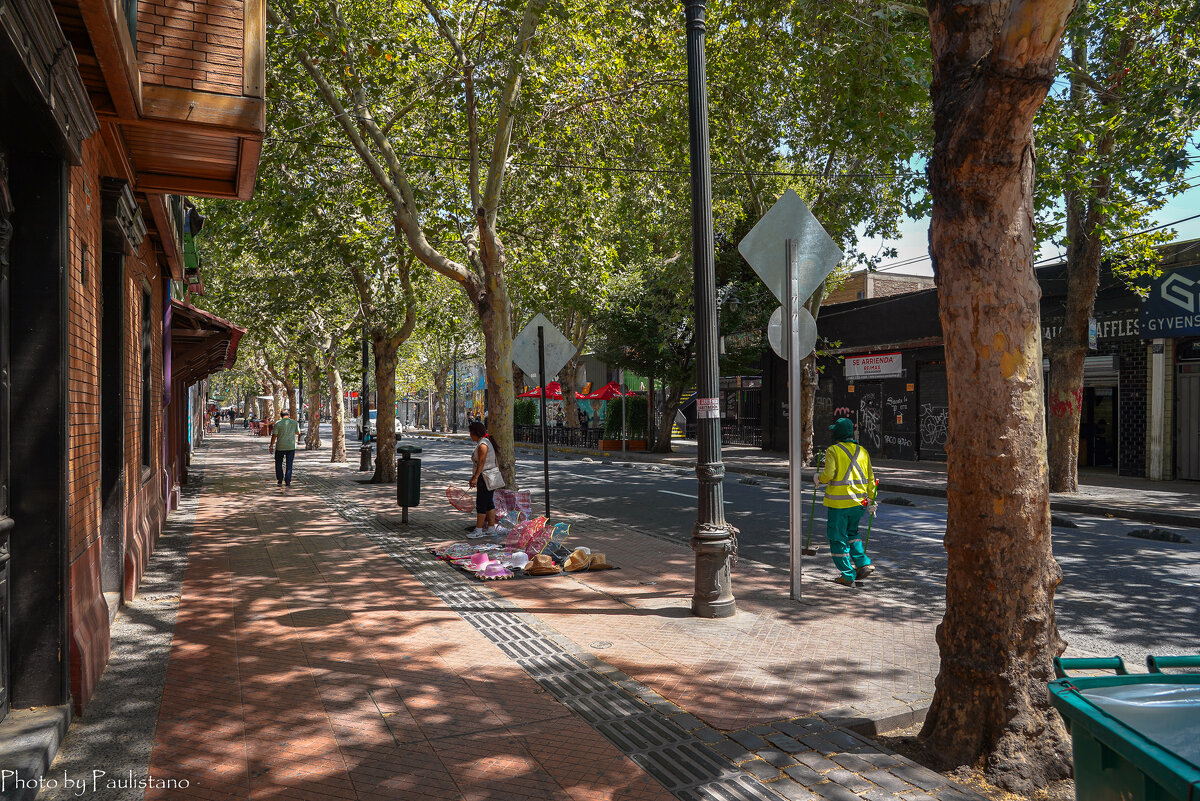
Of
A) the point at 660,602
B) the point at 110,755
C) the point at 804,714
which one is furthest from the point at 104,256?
the point at 804,714

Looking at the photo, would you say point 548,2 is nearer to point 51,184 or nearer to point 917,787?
point 51,184

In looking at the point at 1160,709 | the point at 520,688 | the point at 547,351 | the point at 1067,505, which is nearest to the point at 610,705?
the point at 520,688

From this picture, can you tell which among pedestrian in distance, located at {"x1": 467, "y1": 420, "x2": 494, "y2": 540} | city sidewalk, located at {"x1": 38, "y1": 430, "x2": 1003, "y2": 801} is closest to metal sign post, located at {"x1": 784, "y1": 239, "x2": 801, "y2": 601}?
city sidewalk, located at {"x1": 38, "y1": 430, "x2": 1003, "y2": 801}

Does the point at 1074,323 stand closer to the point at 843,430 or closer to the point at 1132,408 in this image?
the point at 1132,408

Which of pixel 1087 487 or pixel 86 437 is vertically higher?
pixel 86 437

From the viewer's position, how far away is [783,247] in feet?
23.3

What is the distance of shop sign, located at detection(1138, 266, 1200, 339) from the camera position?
17.5 m

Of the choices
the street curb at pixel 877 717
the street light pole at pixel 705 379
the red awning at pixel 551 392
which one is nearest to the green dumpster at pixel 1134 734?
the street curb at pixel 877 717

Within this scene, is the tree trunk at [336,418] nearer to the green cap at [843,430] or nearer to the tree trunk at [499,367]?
the tree trunk at [499,367]

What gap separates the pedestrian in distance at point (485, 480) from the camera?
420 inches

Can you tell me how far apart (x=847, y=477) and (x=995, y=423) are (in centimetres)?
427

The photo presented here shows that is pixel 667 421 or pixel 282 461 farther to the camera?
pixel 667 421

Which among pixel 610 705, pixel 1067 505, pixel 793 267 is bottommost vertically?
pixel 610 705

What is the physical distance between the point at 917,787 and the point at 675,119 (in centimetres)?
1195
